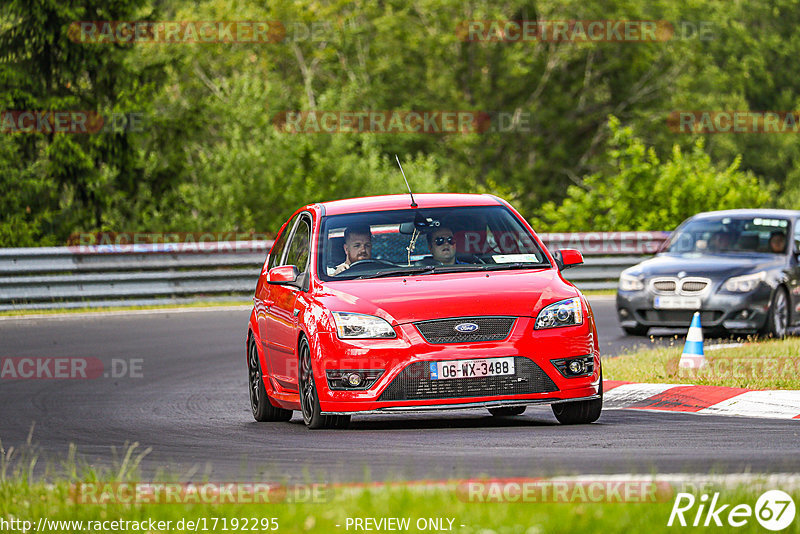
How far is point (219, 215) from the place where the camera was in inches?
1291

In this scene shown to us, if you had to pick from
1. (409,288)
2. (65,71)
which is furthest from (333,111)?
(409,288)

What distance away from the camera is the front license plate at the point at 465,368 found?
927cm

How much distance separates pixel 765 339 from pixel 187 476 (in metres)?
11.2

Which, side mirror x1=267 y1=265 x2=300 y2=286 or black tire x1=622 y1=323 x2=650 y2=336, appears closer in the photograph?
side mirror x1=267 y1=265 x2=300 y2=286

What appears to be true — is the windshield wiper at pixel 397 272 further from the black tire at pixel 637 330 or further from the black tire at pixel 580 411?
the black tire at pixel 637 330

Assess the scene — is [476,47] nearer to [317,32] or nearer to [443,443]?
[317,32]

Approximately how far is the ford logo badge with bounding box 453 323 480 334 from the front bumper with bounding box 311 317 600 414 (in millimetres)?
87

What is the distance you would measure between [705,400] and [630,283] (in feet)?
22.4

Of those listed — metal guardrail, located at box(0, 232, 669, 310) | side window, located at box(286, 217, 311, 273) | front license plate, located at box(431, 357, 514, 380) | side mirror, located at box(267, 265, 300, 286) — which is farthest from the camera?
metal guardrail, located at box(0, 232, 669, 310)

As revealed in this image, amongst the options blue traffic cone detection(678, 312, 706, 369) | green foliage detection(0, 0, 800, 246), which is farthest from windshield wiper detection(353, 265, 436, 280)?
green foliage detection(0, 0, 800, 246)

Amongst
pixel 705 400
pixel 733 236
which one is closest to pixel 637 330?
pixel 733 236

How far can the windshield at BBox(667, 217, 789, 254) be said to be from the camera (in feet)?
59.7

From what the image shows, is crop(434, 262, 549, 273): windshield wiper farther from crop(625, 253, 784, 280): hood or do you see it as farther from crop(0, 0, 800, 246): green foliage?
crop(0, 0, 800, 246): green foliage

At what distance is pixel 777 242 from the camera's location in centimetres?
1814
